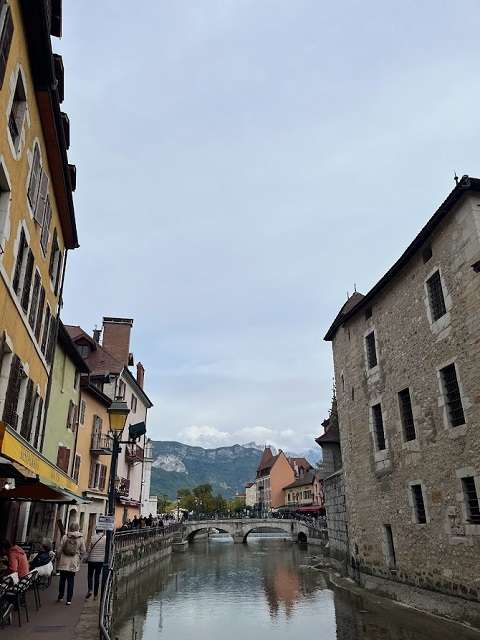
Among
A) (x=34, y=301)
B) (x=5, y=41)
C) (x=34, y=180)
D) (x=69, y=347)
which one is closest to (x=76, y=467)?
(x=69, y=347)

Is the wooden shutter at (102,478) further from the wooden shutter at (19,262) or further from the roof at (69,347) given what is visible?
the wooden shutter at (19,262)

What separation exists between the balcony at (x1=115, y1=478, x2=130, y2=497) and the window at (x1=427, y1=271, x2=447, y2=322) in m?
21.7

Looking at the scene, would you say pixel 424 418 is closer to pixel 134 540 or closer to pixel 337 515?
pixel 337 515

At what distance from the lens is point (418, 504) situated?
15.8 metres

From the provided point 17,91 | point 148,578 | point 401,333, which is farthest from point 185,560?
point 17,91

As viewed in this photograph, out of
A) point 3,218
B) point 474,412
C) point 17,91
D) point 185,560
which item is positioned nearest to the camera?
point 3,218

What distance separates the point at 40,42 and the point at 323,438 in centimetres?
2734

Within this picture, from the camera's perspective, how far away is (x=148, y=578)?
24.5m

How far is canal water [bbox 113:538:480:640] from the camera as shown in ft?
44.4

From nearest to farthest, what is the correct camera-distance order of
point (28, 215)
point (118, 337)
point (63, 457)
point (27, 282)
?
1. point (28, 215)
2. point (27, 282)
3. point (63, 457)
4. point (118, 337)

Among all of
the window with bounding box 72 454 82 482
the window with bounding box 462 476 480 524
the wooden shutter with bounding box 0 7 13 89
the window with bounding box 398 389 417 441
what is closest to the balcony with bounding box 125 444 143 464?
the window with bounding box 72 454 82 482

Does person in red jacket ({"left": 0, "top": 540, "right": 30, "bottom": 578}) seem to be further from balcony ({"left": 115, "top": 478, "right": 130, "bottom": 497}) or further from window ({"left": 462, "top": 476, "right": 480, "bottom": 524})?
balcony ({"left": 115, "top": 478, "right": 130, "bottom": 497})

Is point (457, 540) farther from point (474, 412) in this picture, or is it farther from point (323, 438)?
point (323, 438)

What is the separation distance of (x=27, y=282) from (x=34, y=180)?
87.3 inches
